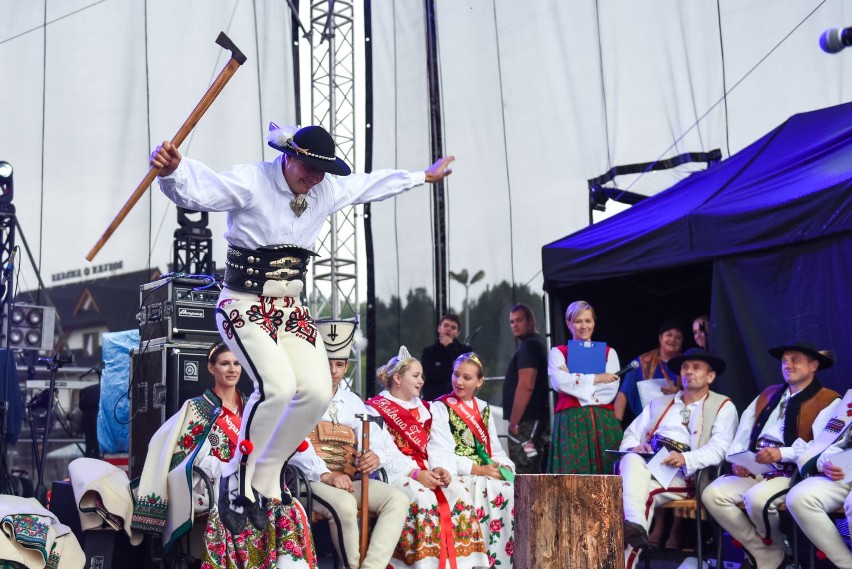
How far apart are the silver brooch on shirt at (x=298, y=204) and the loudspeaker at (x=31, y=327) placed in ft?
12.6

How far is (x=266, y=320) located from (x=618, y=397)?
3018 millimetres

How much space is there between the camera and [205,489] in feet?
12.2

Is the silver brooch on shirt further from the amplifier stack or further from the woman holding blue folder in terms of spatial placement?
the woman holding blue folder

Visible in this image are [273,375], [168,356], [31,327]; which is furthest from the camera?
[31,327]

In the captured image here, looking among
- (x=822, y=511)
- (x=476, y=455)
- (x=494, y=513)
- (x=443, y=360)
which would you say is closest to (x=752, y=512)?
(x=822, y=511)

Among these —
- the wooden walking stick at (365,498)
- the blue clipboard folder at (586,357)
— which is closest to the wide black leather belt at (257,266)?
the wooden walking stick at (365,498)

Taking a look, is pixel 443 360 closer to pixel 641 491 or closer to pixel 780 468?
pixel 641 491

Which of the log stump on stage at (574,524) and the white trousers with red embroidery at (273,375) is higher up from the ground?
the white trousers with red embroidery at (273,375)

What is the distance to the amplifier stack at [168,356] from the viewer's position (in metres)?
4.86

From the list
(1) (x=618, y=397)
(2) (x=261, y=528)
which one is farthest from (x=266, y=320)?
(1) (x=618, y=397)

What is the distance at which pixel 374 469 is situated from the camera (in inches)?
167

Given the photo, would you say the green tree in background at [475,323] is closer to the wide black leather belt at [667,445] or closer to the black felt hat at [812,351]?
the wide black leather belt at [667,445]

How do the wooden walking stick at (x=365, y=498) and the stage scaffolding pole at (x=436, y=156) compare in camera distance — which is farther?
the stage scaffolding pole at (x=436, y=156)

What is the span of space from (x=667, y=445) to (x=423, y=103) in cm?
482
